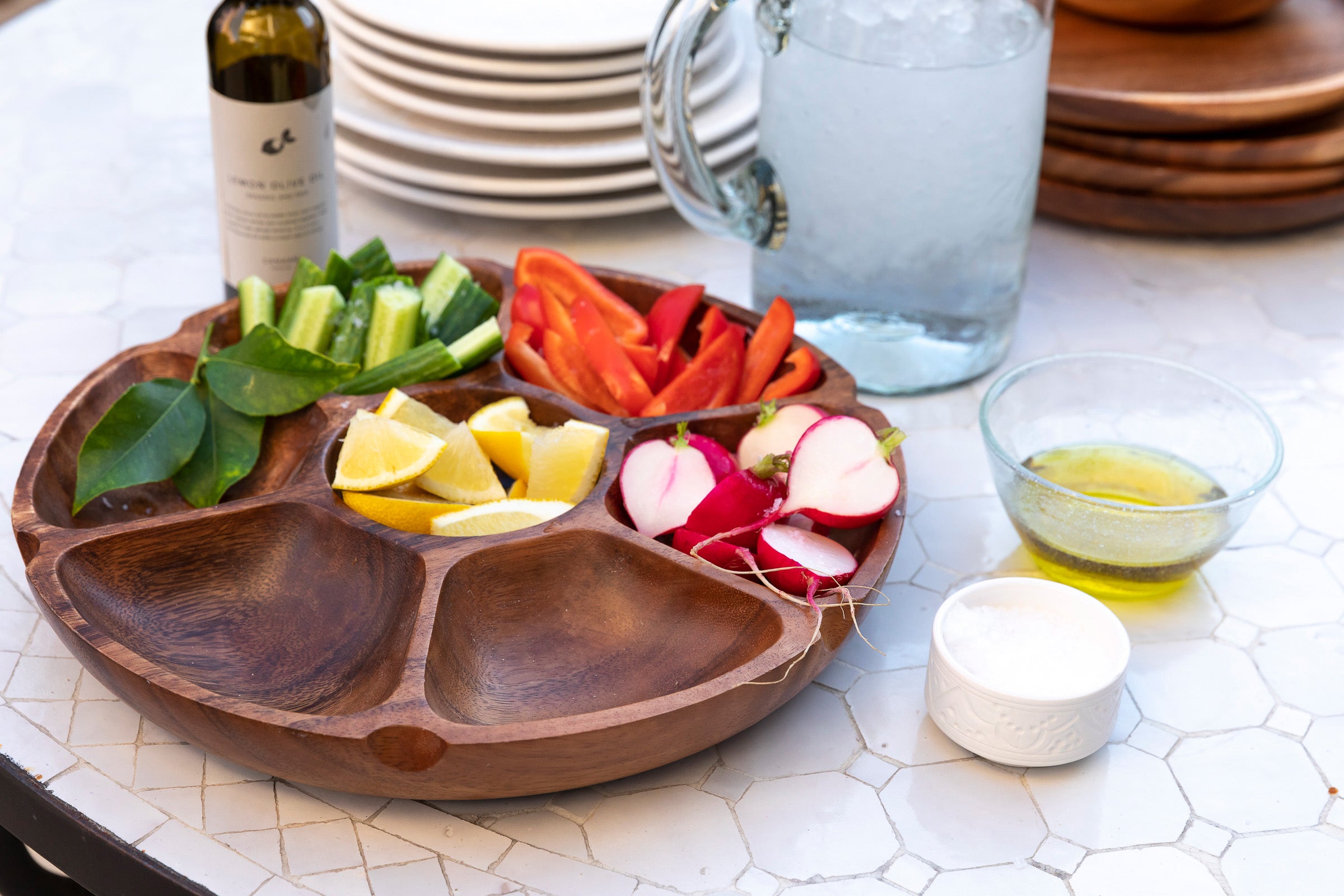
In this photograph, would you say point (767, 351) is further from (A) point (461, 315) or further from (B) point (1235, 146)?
(B) point (1235, 146)

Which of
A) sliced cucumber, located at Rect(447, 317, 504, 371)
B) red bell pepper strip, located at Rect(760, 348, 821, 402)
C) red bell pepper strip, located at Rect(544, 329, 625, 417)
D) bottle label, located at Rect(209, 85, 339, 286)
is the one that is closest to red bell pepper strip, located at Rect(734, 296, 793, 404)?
red bell pepper strip, located at Rect(760, 348, 821, 402)

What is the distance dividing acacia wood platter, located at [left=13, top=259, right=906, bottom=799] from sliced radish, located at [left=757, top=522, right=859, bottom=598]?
0.02 meters

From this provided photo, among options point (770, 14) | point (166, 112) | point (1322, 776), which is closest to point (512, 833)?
point (1322, 776)

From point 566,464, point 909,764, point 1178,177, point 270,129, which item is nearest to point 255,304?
point 270,129

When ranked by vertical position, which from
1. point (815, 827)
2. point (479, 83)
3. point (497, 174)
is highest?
point (479, 83)

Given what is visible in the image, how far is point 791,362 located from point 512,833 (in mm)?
489

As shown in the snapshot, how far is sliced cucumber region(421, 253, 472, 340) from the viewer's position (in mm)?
1169

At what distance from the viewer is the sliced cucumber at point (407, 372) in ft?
3.58

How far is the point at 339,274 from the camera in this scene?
3.88ft

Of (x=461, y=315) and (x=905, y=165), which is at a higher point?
(x=905, y=165)

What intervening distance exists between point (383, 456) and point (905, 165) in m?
0.52

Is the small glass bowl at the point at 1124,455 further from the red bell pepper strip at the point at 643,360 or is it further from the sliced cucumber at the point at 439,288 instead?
the sliced cucumber at the point at 439,288

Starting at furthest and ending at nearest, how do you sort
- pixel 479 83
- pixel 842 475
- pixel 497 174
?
pixel 497 174, pixel 479 83, pixel 842 475

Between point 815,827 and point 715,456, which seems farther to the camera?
point 715,456
